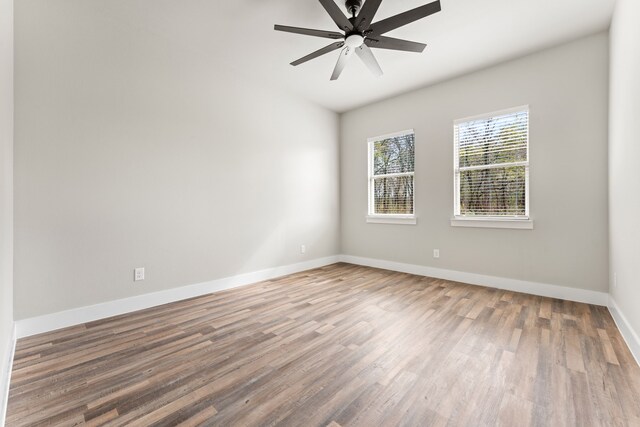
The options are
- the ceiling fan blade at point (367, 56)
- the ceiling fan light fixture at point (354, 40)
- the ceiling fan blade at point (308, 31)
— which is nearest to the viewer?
the ceiling fan blade at point (308, 31)

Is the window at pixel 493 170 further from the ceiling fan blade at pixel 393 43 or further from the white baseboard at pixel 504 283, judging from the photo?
the ceiling fan blade at pixel 393 43

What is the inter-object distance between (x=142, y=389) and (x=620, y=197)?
3.80 metres

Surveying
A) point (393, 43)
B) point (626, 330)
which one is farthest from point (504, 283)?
point (393, 43)

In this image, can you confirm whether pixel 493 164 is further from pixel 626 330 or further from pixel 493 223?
pixel 626 330

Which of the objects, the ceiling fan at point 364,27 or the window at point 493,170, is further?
the window at point 493,170

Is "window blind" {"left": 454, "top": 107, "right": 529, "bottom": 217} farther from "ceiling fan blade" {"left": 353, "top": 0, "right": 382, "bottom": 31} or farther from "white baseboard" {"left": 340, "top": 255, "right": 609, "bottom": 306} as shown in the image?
"ceiling fan blade" {"left": 353, "top": 0, "right": 382, "bottom": 31}

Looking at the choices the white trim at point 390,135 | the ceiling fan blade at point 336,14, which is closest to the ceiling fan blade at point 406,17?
the ceiling fan blade at point 336,14

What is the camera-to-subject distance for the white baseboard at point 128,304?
2.32m

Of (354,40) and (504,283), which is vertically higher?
(354,40)

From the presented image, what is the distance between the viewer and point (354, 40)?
248cm

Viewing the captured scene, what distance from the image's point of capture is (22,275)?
2.26m

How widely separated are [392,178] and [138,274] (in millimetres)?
3767

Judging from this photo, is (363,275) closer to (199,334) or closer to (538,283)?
(538,283)

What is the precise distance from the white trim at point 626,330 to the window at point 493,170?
3.51ft
